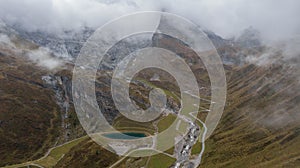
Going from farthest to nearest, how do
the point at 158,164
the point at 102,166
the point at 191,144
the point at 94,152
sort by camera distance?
the point at 191,144, the point at 94,152, the point at 102,166, the point at 158,164

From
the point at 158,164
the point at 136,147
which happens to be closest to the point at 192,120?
the point at 136,147

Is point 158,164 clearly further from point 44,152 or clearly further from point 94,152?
point 44,152

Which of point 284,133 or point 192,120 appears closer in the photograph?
point 284,133

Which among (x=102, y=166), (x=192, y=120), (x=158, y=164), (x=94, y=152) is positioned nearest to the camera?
(x=158, y=164)

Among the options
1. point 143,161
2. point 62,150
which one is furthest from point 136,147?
point 62,150

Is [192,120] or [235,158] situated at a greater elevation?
[192,120]

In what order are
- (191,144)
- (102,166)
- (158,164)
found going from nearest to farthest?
(158,164) < (102,166) < (191,144)

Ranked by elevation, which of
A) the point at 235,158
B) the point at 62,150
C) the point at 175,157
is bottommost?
the point at 235,158

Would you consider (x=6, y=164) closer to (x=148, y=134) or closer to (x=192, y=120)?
(x=148, y=134)

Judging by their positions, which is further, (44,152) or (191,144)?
(44,152)
